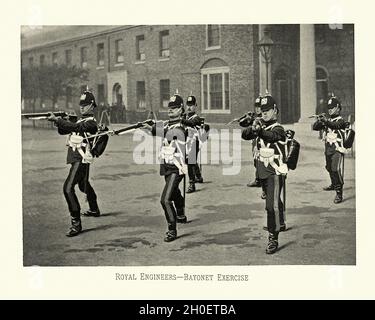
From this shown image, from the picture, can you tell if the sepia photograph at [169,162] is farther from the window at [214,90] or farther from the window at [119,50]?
the window at [214,90]

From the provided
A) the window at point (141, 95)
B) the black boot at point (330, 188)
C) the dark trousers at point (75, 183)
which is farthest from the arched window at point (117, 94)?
the black boot at point (330, 188)

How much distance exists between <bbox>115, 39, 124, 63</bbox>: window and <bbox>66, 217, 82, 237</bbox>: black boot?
2.50 meters

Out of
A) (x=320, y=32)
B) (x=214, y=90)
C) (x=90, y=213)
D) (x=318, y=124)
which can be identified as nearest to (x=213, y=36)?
(x=214, y=90)

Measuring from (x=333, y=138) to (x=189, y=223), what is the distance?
2.37 metres

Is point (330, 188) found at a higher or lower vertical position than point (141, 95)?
lower

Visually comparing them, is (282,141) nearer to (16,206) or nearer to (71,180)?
(71,180)

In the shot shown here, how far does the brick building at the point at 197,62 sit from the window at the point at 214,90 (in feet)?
0.07

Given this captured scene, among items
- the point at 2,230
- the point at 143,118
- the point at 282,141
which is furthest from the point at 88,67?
the point at 282,141

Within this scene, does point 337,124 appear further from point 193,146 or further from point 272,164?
point 193,146

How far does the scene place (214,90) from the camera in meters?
10.0

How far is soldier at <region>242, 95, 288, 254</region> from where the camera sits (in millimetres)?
5844

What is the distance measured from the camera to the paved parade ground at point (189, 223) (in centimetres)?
618

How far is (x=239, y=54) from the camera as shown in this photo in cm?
1141

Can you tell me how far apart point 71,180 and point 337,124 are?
3622mm
